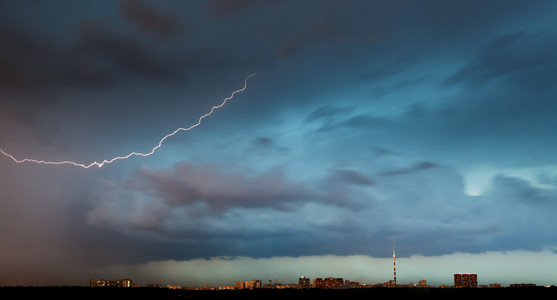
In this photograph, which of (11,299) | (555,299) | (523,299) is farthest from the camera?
(523,299)

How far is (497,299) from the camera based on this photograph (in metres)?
146

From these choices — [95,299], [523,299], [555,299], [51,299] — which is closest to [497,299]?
[523,299]

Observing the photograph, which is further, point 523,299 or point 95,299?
point 523,299

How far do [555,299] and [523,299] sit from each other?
70.8 ft

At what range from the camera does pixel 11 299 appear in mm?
110438

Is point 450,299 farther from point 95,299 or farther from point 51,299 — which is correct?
point 51,299

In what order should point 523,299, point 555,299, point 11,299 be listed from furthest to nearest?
point 523,299
point 555,299
point 11,299

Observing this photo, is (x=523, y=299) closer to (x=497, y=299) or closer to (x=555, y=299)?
(x=497, y=299)

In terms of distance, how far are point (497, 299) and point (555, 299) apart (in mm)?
23407

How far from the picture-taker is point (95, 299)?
12525 centimetres

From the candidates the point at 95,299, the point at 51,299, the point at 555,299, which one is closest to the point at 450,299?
the point at 555,299

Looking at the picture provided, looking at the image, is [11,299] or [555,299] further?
[555,299]

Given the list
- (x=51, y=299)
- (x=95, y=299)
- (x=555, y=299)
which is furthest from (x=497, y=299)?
(x=51, y=299)

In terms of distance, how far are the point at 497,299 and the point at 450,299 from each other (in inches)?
1180
